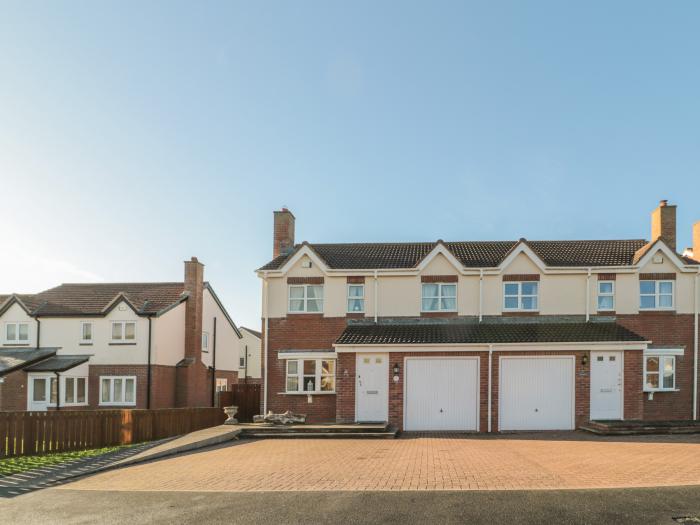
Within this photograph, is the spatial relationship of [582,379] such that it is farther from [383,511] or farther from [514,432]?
[383,511]

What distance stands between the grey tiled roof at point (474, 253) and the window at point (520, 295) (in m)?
1.12

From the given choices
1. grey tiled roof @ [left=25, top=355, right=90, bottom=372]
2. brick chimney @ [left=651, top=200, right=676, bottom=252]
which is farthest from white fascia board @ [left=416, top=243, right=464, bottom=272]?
grey tiled roof @ [left=25, top=355, right=90, bottom=372]

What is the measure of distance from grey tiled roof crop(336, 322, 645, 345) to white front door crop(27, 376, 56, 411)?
1602 cm

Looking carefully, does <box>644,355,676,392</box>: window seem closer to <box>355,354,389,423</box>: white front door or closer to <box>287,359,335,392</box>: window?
<box>355,354,389,423</box>: white front door

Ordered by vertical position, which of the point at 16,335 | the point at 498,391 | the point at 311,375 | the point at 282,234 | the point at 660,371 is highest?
the point at 282,234

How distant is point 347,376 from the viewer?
22.3 meters

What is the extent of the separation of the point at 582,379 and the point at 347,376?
28.8 feet

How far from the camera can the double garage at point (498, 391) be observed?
71.1 feet

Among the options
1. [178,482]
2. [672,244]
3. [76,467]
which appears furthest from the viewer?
[672,244]

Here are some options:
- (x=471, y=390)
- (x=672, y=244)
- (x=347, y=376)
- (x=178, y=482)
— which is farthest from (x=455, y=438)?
(x=672, y=244)

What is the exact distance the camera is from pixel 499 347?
856 inches

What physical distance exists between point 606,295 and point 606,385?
4105 mm

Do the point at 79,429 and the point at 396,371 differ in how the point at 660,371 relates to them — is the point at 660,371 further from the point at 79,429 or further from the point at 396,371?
the point at 79,429

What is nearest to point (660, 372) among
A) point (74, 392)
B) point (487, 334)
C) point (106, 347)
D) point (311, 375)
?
point (487, 334)
